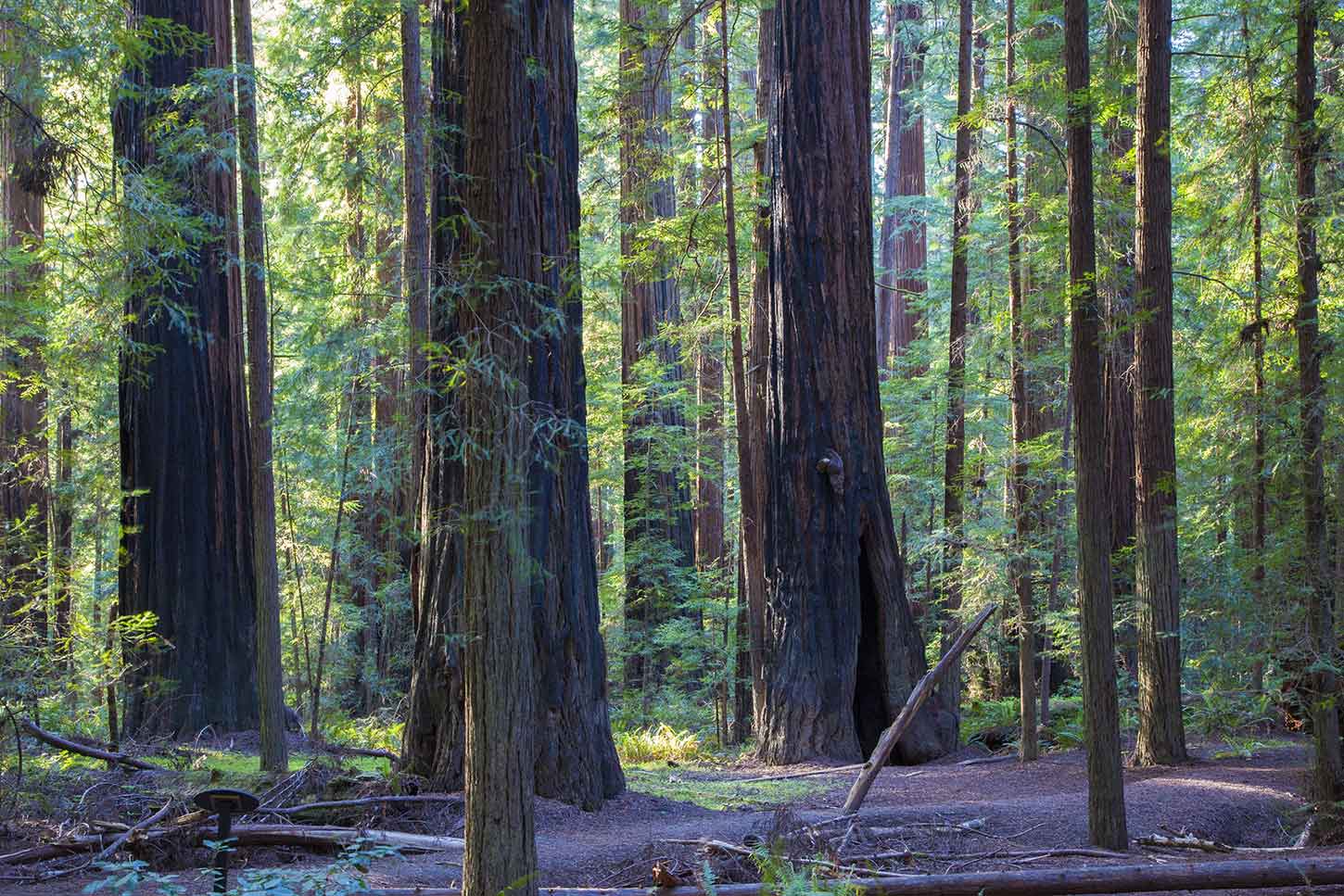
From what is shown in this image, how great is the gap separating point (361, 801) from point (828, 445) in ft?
22.4

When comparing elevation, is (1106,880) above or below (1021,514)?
below

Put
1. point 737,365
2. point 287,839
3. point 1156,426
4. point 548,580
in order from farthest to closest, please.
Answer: point 737,365, point 1156,426, point 548,580, point 287,839

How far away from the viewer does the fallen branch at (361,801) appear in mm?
7207

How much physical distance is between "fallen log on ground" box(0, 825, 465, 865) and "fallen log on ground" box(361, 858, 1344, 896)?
4.09ft

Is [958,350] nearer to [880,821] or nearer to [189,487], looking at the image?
[880,821]

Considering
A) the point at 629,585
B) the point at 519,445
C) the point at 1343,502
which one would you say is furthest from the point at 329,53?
the point at 629,585

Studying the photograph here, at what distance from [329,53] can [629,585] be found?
39.9 feet

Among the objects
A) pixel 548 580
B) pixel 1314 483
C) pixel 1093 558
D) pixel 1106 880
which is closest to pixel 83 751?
pixel 548 580

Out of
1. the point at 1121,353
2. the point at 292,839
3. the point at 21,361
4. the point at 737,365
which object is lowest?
the point at 292,839

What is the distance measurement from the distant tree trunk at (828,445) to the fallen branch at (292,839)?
19.1ft

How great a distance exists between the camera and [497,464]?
5.23 m

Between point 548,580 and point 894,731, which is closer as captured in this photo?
point 894,731

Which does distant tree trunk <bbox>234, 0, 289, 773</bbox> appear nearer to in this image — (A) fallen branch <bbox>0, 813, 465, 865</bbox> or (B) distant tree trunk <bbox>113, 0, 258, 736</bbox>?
(A) fallen branch <bbox>0, 813, 465, 865</bbox>

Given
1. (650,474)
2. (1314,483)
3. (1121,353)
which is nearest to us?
(1314,483)
